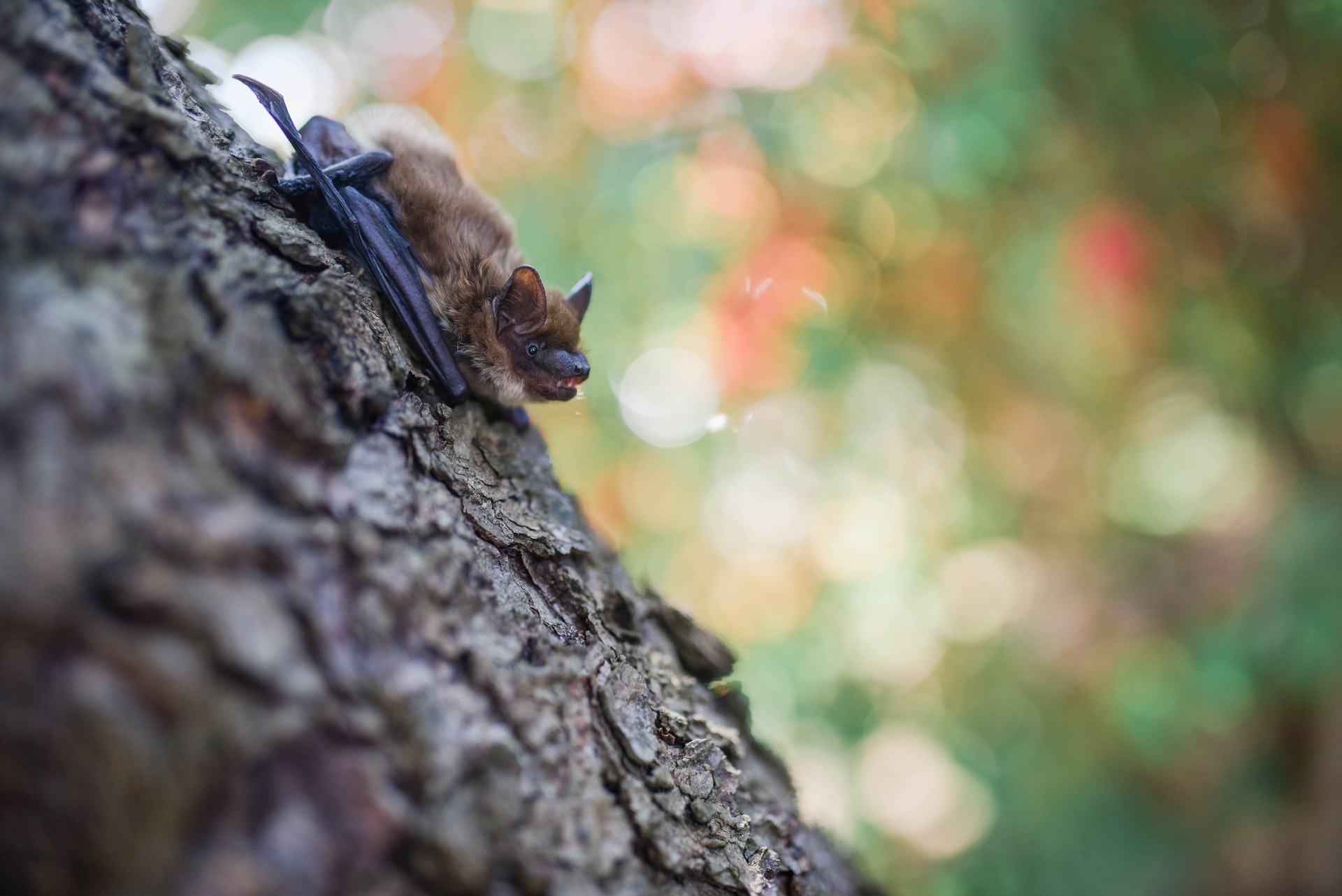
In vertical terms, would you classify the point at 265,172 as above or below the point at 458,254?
below

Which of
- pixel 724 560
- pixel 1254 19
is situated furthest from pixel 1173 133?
pixel 724 560

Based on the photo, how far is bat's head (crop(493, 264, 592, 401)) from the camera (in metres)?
2.88

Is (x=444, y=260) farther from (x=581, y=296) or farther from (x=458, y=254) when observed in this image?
(x=581, y=296)

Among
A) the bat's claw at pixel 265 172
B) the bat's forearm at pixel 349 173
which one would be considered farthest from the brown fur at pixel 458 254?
the bat's claw at pixel 265 172

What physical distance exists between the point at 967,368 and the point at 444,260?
19.0ft

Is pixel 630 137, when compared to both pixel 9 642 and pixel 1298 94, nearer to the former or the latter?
pixel 1298 94

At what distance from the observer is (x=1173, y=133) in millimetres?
5773

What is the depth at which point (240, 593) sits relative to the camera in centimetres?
117

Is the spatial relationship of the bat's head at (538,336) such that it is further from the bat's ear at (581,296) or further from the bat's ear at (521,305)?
the bat's ear at (581,296)

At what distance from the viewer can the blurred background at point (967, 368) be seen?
548 centimetres

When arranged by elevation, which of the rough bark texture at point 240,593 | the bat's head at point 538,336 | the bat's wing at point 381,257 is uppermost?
the bat's head at point 538,336

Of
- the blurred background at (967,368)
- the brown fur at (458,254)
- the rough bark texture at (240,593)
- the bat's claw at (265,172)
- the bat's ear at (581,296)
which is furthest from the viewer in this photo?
the blurred background at (967,368)

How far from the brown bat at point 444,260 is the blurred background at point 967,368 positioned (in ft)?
6.22

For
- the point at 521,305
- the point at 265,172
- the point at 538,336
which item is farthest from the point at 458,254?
the point at 265,172
